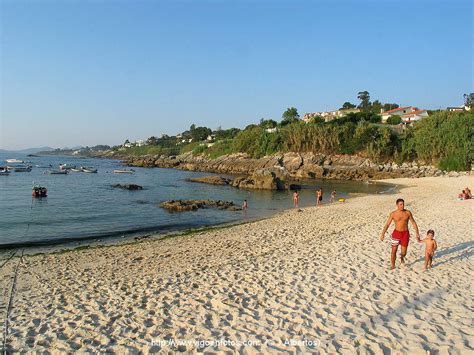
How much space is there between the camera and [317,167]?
67.8 m

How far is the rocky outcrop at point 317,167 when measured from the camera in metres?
61.0

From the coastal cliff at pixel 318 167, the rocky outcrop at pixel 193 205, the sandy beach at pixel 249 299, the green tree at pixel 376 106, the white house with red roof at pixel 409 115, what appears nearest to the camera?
the sandy beach at pixel 249 299

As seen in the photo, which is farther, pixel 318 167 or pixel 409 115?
pixel 409 115

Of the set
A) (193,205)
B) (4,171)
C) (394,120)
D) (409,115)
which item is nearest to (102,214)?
(193,205)

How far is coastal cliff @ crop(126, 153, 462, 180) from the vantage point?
201 feet

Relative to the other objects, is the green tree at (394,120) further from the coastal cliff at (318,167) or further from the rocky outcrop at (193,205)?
the rocky outcrop at (193,205)

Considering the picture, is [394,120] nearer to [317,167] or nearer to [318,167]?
[317,167]

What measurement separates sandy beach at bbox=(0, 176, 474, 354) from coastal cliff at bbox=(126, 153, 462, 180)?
140 feet

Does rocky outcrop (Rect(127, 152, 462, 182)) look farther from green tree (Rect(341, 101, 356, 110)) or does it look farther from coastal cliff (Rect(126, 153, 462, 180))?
green tree (Rect(341, 101, 356, 110))

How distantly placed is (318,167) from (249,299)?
61.4m

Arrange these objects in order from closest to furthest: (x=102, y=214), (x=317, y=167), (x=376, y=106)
A: 1. (x=102, y=214)
2. (x=317, y=167)
3. (x=376, y=106)

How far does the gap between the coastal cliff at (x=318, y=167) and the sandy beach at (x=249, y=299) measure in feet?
140

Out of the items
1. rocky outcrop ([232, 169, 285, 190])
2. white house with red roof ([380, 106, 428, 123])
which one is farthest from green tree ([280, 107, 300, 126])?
rocky outcrop ([232, 169, 285, 190])

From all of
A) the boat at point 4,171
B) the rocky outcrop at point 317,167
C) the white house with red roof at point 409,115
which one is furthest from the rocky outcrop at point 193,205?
the white house with red roof at point 409,115
